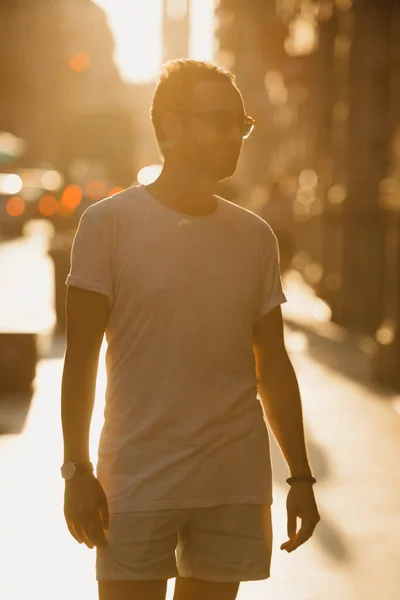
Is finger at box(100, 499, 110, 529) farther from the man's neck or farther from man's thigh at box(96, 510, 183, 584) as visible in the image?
the man's neck

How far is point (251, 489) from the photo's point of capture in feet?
11.6

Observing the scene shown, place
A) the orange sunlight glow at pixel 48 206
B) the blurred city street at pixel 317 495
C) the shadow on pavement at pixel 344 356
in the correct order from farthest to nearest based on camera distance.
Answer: the orange sunlight glow at pixel 48 206, the shadow on pavement at pixel 344 356, the blurred city street at pixel 317 495

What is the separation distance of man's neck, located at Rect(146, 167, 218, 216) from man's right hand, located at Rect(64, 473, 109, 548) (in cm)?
68

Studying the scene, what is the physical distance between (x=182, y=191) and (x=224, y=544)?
2.83 ft

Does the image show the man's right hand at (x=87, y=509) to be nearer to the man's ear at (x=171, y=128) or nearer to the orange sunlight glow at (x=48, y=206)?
the man's ear at (x=171, y=128)

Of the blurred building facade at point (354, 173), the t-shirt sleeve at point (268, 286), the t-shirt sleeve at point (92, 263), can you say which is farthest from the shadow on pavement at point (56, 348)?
the t-shirt sleeve at point (92, 263)

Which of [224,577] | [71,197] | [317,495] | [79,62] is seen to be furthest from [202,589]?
[71,197]

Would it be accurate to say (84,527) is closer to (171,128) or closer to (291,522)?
(291,522)

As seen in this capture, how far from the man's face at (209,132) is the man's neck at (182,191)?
0.09ft

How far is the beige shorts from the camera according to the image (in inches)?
134

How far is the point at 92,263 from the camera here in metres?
3.37

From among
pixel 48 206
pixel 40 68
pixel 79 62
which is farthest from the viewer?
pixel 40 68

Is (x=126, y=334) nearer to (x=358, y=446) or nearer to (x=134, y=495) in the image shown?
(x=134, y=495)

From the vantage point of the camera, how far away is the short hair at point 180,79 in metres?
3.45
